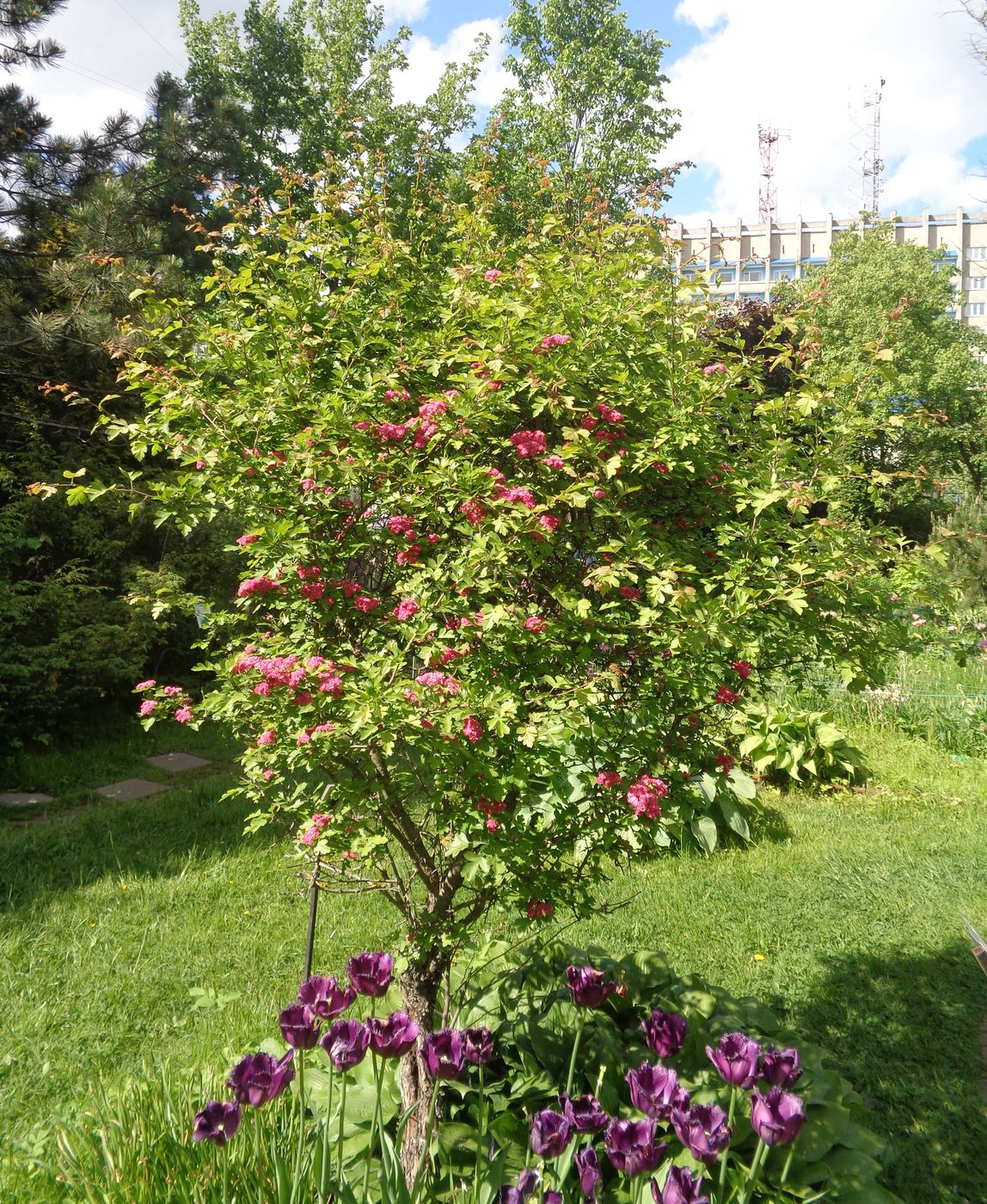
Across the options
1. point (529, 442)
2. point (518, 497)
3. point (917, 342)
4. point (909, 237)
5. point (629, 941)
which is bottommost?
point (629, 941)

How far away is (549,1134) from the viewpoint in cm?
150

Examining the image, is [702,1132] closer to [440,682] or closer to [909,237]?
[440,682]

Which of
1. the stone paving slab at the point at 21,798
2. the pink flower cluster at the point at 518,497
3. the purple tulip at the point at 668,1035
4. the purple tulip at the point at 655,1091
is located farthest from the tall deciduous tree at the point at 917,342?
the purple tulip at the point at 655,1091

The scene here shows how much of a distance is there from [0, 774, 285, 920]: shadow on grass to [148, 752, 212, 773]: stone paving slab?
0.75 meters

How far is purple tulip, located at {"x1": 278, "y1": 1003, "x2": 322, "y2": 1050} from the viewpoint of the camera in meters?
1.56

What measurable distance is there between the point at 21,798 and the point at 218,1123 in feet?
16.7

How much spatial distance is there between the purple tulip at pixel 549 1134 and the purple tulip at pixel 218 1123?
541 mm

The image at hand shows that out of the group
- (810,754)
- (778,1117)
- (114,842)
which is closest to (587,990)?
(778,1117)

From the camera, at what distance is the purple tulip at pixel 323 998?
5.48ft

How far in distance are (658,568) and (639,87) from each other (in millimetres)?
21187

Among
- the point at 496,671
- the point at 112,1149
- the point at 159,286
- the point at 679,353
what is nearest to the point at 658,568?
the point at 496,671

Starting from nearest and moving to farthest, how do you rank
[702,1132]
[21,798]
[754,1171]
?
[702,1132], [754,1171], [21,798]

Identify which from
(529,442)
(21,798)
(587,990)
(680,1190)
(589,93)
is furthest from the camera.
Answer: (589,93)

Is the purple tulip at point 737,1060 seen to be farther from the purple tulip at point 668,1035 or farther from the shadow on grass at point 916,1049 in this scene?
the shadow on grass at point 916,1049
